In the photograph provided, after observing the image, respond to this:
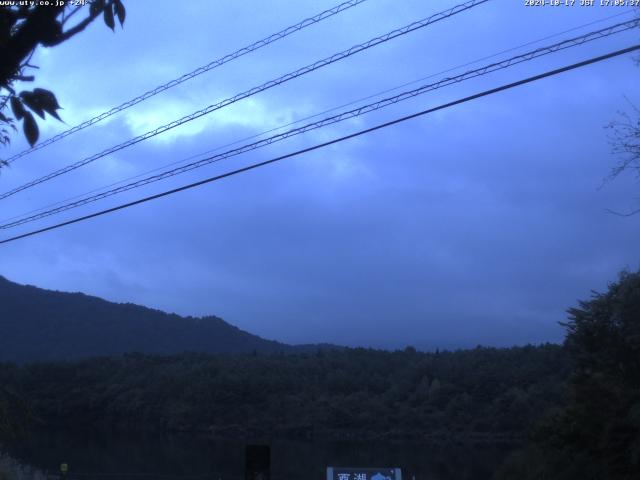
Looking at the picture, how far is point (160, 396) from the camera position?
57.7 meters

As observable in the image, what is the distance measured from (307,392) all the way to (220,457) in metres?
21.1

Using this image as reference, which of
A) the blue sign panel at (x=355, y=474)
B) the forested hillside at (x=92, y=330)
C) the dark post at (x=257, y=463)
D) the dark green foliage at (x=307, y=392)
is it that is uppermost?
the forested hillside at (x=92, y=330)

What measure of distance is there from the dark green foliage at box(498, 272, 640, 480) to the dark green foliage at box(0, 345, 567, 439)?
23205 mm

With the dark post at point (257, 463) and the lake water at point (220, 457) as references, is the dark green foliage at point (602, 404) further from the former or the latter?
the dark post at point (257, 463)

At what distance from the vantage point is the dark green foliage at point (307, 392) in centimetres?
4506

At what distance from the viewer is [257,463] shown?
9.91 m

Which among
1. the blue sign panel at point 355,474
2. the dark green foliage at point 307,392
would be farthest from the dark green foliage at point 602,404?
the dark green foliage at point 307,392

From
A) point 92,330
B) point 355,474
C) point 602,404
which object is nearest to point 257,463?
point 355,474

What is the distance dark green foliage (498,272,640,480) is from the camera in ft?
47.1

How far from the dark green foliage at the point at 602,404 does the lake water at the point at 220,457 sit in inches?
244

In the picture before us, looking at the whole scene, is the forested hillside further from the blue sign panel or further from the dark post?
the dark post

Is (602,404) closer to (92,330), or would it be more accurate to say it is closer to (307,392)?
(307,392)

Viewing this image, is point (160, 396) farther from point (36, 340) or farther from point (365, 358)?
point (36, 340)

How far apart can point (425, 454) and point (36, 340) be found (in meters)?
62.1
